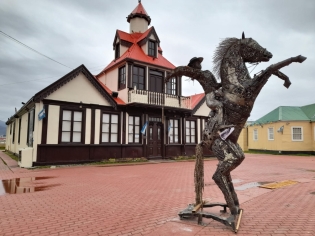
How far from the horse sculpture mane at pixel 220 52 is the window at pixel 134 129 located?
1238cm

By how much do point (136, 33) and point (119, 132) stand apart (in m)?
9.80

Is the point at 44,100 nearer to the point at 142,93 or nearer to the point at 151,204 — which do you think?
the point at 142,93

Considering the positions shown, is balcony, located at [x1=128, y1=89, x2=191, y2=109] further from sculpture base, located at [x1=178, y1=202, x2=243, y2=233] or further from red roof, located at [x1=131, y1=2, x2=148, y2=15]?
sculpture base, located at [x1=178, y1=202, x2=243, y2=233]

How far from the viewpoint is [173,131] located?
18.5m

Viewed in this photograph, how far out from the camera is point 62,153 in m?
13.3

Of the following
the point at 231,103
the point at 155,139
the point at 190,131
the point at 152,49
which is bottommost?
the point at 155,139

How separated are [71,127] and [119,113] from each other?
3.42 meters

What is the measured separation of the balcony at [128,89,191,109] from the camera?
15.9 meters

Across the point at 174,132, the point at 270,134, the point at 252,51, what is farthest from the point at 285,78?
the point at 270,134

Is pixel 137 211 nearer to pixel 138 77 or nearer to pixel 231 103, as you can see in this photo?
pixel 231 103

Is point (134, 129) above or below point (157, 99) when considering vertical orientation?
below

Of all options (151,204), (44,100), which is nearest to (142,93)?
(44,100)

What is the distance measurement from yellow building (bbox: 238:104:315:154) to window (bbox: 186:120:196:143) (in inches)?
419

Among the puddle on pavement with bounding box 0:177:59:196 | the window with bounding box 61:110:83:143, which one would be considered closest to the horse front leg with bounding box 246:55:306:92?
the puddle on pavement with bounding box 0:177:59:196
